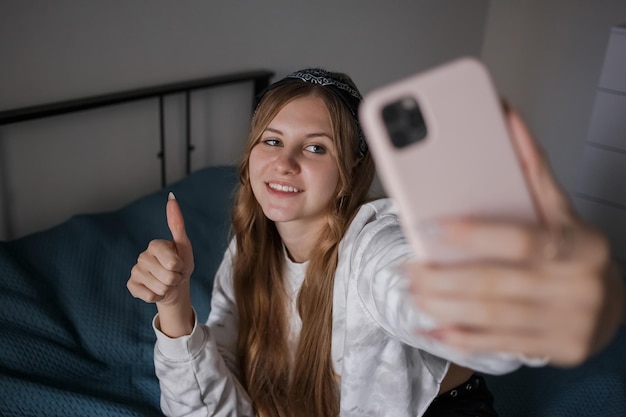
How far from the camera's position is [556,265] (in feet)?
1.21

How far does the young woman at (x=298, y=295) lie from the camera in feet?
2.90

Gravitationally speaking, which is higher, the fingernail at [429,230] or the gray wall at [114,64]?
the fingernail at [429,230]

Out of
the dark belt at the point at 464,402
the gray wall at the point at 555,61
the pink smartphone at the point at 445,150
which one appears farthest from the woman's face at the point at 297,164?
the gray wall at the point at 555,61

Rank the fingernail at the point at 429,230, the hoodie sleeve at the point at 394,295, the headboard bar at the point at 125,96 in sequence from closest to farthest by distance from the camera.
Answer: the fingernail at the point at 429,230 → the hoodie sleeve at the point at 394,295 → the headboard bar at the point at 125,96

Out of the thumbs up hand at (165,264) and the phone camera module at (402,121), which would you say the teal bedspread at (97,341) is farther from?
the phone camera module at (402,121)

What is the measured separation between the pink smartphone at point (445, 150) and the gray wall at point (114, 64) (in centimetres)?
128

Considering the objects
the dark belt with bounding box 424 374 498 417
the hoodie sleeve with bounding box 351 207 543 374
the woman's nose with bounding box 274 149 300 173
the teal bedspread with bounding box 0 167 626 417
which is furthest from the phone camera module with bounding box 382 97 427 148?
the teal bedspread with bounding box 0 167 626 417

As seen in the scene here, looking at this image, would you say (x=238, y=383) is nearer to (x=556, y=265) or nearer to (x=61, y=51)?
(x=556, y=265)

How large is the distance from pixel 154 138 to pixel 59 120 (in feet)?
1.06

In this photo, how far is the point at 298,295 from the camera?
43.1 inches

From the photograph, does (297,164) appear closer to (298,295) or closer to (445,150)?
(298,295)

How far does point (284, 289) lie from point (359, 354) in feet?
0.93

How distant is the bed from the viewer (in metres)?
1.11

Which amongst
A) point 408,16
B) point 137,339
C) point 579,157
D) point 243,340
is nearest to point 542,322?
point 243,340
